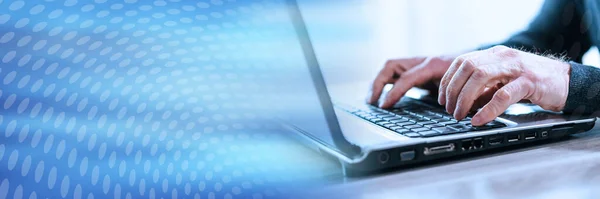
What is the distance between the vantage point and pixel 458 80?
0.65 meters

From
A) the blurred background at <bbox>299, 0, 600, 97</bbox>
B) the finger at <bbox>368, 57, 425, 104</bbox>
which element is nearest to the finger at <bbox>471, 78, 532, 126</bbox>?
the finger at <bbox>368, 57, 425, 104</bbox>

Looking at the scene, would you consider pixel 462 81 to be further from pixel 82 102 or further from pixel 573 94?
pixel 82 102

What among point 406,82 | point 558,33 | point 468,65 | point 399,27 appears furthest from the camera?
point 399,27

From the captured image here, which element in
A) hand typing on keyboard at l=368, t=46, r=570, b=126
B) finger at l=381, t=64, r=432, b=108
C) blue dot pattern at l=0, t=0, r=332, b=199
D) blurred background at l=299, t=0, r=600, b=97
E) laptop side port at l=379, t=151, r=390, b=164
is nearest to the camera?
blue dot pattern at l=0, t=0, r=332, b=199

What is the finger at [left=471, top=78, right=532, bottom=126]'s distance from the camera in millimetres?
598

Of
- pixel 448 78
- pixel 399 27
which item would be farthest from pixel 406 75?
pixel 399 27

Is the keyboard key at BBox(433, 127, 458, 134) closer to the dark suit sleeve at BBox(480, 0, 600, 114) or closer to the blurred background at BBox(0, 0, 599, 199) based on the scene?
the blurred background at BBox(0, 0, 599, 199)

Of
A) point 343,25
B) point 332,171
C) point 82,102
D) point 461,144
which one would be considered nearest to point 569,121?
point 461,144

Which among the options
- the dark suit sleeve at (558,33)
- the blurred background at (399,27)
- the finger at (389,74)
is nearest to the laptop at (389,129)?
the finger at (389,74)

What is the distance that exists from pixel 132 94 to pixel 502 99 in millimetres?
398

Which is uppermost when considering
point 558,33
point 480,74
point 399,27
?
point 480,74

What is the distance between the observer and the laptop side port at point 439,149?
1.77ft

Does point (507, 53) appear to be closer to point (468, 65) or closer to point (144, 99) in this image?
point (468, 65)

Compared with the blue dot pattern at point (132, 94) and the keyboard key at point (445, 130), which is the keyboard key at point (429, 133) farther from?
the blue dot pattern at point (132, 94)
